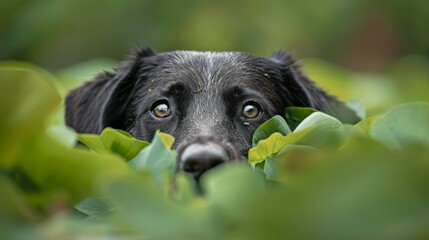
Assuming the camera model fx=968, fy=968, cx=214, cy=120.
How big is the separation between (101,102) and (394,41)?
10206 millimetres

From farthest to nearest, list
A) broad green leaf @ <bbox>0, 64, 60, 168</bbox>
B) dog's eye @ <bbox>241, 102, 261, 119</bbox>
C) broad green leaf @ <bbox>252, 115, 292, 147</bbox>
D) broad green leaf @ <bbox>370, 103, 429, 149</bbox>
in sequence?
dog's eye @ <bbox>241, 102, 261, 119</bbox> < broad green leaf @ <bbox>252, 115, 292, 147</bbox> < broad green leaf @ <bbox>370, 103, 429, 149</bbox> < broad green leaf @ <bbox>0, 64, 60, 168</bbox>

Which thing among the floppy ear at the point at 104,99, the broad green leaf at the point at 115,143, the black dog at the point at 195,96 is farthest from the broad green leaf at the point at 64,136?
the floppy ear at the point at 104,99

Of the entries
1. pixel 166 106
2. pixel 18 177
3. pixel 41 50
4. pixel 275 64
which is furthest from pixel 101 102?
pixel 41 50

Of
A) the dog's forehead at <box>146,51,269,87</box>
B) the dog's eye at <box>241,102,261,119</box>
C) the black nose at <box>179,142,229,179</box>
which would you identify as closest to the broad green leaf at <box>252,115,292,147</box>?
the black nose at <box>179,142,229,179</box>

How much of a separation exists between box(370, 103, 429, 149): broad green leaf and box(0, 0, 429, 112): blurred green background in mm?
10898

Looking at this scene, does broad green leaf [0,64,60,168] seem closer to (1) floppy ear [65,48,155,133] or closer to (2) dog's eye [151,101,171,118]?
(2) dog's eye [151,101,171,118]

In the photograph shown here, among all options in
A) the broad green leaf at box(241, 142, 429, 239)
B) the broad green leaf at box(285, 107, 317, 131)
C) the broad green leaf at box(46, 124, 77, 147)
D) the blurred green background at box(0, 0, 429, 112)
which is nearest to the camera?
the broad green leaf at box(241, 142, 429, 239)

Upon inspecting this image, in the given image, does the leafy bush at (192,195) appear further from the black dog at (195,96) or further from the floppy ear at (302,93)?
the floppy ear at (302,93)

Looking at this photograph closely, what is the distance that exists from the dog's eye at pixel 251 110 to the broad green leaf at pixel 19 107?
2556mm

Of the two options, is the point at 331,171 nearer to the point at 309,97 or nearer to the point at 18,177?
the point at 18,177

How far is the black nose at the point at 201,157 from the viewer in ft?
8.97

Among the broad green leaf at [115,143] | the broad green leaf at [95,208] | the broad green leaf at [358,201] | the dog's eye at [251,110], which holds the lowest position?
the dog's eye at [251,110]

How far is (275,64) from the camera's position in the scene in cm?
532

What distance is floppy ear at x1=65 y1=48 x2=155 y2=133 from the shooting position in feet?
16.9
